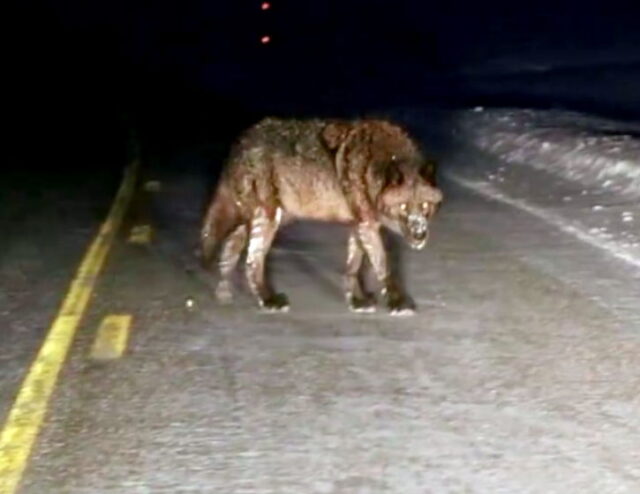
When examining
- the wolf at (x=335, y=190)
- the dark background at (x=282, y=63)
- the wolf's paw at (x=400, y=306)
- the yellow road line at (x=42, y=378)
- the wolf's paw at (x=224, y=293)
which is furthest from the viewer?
the dark background at (x=282, y=63)

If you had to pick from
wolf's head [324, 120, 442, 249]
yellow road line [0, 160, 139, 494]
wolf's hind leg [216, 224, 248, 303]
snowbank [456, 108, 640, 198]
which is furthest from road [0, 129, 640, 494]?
snowbank [456, 108, 640, 198]

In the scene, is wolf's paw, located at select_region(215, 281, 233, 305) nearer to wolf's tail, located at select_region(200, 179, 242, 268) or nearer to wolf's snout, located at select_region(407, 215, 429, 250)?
A: wolf's tail, located at select_region(200, 179, 242, 268)

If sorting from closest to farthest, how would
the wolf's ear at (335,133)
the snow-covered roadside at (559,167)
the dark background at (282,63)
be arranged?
the wolf's ear at (335,133)
the snow-covered roadside at (559,167)
the dark background at (282,63)

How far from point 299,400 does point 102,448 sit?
118 centimetres

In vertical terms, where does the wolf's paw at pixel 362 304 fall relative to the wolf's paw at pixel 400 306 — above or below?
below

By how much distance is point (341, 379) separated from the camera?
8562 millimetres

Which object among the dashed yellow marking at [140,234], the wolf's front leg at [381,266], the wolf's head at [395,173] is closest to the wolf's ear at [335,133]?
the wolf's head at [395,173]

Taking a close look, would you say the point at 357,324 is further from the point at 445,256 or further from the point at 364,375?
the point at 445,256

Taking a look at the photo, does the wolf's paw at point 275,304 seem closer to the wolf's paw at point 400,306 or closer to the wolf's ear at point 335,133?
the wolf's paw at point 400,306

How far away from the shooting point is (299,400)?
810 centimetres

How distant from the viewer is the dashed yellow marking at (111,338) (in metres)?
9.33

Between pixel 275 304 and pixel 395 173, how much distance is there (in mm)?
1264

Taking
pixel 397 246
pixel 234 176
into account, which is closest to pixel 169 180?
pixel 397 246

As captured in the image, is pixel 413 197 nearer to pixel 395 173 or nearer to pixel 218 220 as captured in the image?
pixel 395 173
